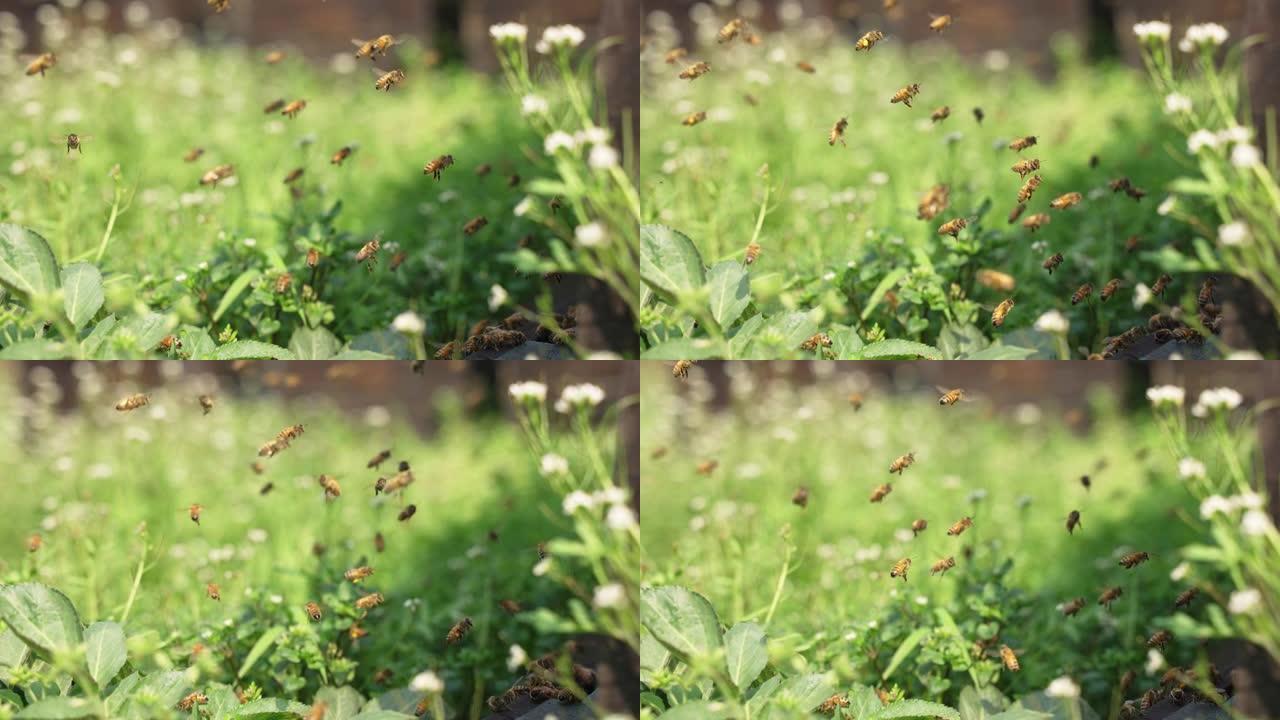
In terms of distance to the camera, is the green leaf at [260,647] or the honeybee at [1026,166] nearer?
the green leaf at [260,647]

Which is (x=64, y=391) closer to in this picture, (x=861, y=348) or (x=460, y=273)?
(x=460, y=273)

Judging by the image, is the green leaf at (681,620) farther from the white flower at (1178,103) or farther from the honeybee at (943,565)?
the white flower at (1178,103)

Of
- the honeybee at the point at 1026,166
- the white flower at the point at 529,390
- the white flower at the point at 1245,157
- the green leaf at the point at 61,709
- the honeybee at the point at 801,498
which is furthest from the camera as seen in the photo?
the honeybee at the point at 801,498

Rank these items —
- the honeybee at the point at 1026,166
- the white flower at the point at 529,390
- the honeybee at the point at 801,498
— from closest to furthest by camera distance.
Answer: the white flower at the point at 529,390
the honeybee at the point at 1026,166
the honeybee at the point at 801,498

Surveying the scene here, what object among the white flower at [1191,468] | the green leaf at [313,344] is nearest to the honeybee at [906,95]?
the white flower at [1191,468]

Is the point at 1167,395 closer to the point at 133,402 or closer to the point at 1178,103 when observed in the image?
the point at 1178,103

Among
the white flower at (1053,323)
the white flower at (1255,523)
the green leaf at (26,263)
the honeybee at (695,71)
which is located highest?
the honeybee at (695,71)

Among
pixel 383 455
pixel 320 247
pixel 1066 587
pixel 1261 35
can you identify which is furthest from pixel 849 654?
pixel 1261 35
